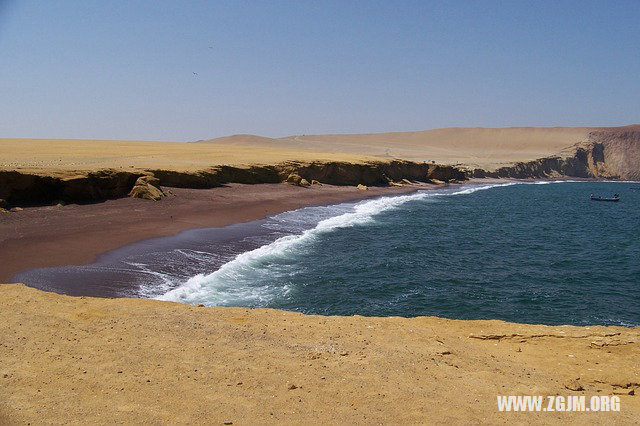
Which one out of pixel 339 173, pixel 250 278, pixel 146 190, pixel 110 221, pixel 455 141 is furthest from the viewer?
pixel 455 141

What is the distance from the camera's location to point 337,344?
8664mm

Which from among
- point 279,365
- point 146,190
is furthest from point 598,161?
point 279,365

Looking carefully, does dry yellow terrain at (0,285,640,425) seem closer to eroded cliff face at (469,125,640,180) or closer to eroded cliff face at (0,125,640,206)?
eroded cliff face at (0,125,640,206)

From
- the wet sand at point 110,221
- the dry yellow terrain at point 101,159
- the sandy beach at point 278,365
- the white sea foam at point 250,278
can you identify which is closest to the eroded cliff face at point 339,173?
the dry yellow terrain at point 101,159

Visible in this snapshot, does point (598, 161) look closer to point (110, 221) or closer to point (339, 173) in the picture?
point (339, 173)

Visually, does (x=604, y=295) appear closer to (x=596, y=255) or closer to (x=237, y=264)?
(x=596, y=255)

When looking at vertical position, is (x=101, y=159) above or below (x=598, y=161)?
below

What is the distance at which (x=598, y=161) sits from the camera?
13088cm

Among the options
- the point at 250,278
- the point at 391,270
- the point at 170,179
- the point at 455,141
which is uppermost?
the point at 455,141

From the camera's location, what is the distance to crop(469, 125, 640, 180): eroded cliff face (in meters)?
117

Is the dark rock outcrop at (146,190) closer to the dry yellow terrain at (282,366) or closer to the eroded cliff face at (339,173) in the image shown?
the eroded cliff face at (339,173)

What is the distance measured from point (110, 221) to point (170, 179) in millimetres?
11671

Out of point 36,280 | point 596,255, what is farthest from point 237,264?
point 596,255

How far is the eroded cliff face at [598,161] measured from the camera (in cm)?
11731
